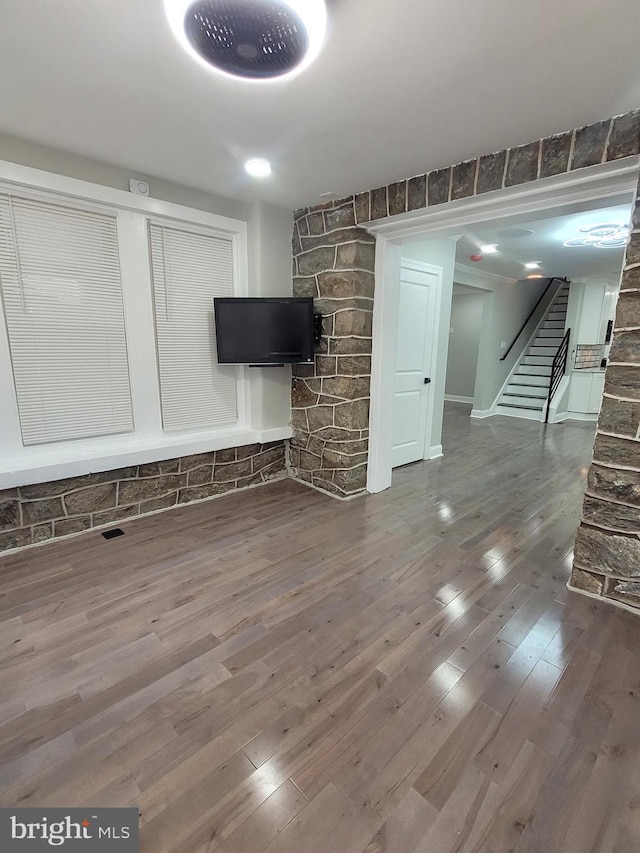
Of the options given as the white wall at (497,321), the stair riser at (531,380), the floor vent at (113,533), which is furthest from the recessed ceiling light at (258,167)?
the stair riser at (531,380)

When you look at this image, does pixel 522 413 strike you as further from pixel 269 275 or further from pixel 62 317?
pixel 62 317

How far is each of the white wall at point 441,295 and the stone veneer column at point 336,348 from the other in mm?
1083

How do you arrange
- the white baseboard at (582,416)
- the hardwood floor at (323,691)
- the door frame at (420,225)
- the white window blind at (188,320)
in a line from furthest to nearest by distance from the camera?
the white baseboard at (582,416) → the white window blind at (188,320) → the door frame at (420,225) → the hardwood floor at (323,691)

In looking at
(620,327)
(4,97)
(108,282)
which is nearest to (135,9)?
(4,97)

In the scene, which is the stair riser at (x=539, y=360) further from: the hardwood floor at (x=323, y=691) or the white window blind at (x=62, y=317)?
the white window blind at (x=62, y=317)

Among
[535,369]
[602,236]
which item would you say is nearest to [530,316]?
[535,369]

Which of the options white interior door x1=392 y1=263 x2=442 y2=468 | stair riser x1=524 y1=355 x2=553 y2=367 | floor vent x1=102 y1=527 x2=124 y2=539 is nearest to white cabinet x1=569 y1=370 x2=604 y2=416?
stair riser x1=524 y1=355 x2=553 y2=367

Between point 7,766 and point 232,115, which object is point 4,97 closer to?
point 232,115

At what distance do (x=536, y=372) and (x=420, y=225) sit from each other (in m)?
6.33

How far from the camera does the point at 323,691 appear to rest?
160 centimetres

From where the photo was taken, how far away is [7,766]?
1.29 meters

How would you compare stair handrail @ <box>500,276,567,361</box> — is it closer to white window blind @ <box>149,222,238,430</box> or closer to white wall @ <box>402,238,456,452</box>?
white wall @ <box>402,238,456,452</box>

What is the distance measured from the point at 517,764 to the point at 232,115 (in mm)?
2987

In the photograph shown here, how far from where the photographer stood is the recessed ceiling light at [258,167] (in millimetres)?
2469
